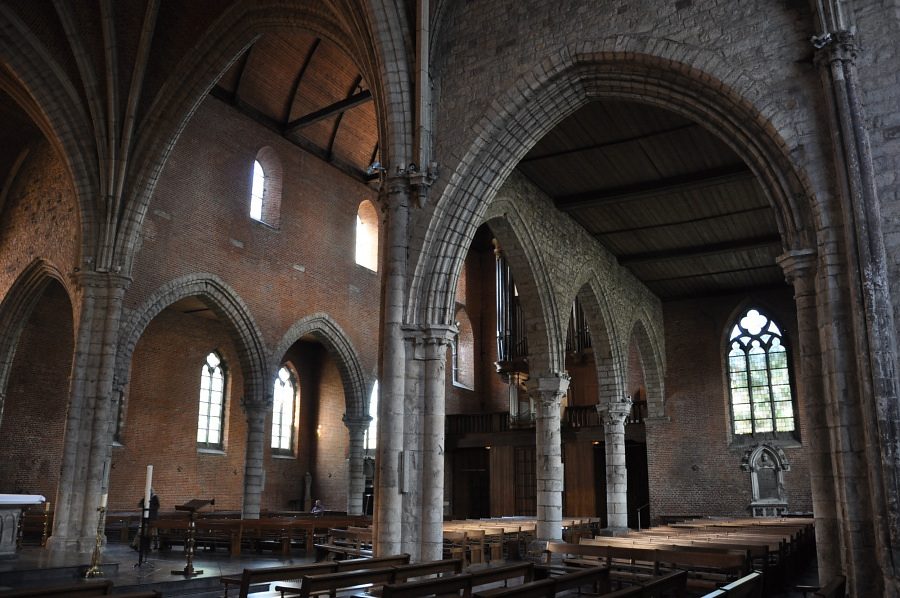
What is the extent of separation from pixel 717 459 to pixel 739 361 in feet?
10.4

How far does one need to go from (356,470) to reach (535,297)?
8922mm

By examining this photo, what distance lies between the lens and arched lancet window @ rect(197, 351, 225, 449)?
77.9 ft

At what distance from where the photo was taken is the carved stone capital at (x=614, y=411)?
20.6 meters

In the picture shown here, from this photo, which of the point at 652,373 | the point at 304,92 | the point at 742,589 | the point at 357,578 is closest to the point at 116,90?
the point at 304,92

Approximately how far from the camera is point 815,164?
930 cm

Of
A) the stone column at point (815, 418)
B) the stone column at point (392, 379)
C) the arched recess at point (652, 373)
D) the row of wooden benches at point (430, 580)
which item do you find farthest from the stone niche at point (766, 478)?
the row of wooden benches at point (430, 580)

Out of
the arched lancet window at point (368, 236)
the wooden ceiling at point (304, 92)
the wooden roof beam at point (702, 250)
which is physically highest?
the wooden ceiling at point (304, 92)

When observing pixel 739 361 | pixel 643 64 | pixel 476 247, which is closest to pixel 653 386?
pixel 739 361

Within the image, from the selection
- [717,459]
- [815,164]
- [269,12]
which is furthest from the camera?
[717,459]

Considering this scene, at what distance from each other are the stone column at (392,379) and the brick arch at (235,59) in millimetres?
1037

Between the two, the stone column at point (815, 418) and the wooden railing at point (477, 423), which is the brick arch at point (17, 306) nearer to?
the wooden railing at point (477, 423)

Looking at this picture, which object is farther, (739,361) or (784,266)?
(739,361)

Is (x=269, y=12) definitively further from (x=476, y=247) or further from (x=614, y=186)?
(x=476, y=247)

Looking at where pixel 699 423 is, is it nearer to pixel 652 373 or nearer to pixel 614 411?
pixel 652 373
